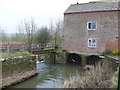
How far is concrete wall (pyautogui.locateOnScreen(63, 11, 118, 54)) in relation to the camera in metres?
18.7

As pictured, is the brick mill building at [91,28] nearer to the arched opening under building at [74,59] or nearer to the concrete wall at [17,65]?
the arched opening under building at [74,59]

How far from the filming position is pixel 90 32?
65.2ft

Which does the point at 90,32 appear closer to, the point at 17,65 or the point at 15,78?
the point at 17,65

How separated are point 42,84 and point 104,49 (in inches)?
406

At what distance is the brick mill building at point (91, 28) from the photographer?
1869 cm

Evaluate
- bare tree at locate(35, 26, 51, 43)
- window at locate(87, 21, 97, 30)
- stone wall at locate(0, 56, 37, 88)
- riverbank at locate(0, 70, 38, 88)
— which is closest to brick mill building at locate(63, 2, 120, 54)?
window at locate(87, 21, 97, 30)

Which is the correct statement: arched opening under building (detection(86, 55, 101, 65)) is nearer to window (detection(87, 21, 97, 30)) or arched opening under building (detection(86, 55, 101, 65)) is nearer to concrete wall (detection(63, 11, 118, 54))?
concrete wall (detection(63, 11, 118, 54))

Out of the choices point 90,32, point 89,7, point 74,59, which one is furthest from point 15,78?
point 89,7

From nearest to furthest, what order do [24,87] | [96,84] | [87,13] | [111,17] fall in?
[96,84], [24,87], [111,17], [87,13]

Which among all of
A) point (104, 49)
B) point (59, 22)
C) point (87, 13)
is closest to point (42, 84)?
point (104, 49)

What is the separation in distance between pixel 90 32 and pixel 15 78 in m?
11.8

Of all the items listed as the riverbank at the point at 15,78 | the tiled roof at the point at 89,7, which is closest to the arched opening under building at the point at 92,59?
the tiled roof at the point at 89,7

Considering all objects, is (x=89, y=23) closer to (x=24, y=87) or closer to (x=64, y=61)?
(x=64, y=61)

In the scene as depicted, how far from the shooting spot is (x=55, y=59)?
2183 cm
